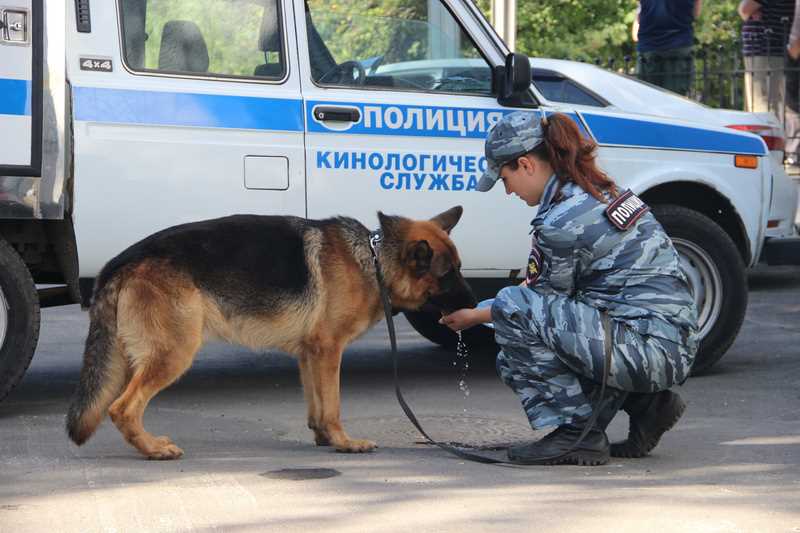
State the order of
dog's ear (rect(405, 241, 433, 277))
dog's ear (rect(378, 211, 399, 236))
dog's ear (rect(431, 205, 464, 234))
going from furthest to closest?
dog's ear (rect(431, 205, 464, 234)) < dog's ear (rect(378, 211, 399, 236)) < dog's ear (rect(405, 241, 433, 277))

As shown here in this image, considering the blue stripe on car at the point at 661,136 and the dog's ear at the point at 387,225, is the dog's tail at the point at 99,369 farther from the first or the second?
the blue stripe on car at the point at 661,136

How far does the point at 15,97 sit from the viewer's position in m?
5.95

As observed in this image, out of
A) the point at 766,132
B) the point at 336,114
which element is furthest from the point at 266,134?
the point at 766,132

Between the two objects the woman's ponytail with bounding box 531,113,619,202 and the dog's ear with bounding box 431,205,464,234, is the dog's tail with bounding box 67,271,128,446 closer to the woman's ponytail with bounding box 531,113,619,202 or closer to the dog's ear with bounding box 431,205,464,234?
the dog's ear with bounding box 431,205,464,234

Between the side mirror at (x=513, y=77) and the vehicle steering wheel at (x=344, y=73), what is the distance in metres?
0.72

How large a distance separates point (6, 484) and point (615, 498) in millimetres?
2200

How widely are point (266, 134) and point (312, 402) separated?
1.49 meters

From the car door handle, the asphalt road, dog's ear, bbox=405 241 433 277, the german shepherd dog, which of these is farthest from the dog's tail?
the car door handle

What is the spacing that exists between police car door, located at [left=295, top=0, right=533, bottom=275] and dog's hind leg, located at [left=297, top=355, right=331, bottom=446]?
1.14 meters

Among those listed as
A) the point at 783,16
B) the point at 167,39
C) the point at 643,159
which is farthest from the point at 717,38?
the point at 167,39

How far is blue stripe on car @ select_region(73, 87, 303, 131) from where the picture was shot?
6.24 metres

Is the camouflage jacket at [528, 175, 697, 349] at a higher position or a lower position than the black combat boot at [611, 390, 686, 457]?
higher

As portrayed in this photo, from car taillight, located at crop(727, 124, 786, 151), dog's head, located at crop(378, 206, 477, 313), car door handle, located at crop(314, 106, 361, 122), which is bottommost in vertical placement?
dog's head, located at crop(378, 206, 477, 313)

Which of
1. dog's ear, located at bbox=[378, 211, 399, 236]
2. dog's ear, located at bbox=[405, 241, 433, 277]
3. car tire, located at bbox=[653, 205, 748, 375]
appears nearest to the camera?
dog's ear, located at bbox=[405, 241, 433, 277]
